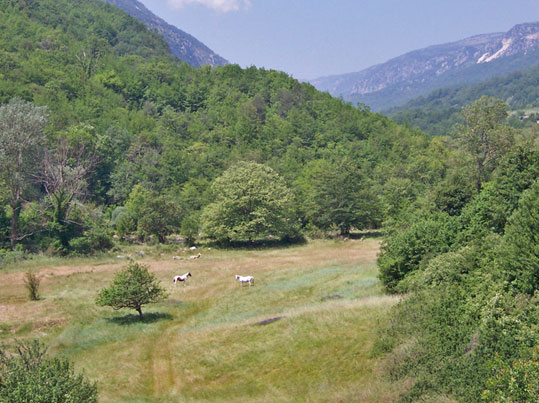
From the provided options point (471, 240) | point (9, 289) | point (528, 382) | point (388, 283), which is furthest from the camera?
point (9, 289)

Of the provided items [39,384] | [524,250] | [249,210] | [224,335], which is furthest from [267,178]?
[39,384]

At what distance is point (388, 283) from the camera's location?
30125mm

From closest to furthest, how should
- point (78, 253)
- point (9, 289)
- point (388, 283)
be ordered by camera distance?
point (388, 283)
point (9, 289)
point (78, 253)

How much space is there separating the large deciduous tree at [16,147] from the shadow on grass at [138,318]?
3413 cm

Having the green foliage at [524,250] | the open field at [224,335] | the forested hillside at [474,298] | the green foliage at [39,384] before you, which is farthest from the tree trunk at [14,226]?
the green foliage at [524,250]

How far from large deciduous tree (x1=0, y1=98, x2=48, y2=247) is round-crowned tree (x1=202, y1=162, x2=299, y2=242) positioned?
24.3 metres

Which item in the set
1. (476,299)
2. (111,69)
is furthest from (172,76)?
(476,299)

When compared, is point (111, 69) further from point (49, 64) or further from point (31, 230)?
point (31, 230)

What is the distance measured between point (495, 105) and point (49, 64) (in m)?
112

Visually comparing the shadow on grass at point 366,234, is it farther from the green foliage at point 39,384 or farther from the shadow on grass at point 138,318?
A: the green foliage at point 39,384

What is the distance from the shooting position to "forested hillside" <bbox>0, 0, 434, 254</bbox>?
204 ft

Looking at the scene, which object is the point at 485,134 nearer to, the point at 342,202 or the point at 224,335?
the point at 342,202

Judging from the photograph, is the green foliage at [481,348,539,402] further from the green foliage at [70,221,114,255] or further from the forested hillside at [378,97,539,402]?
the green foliage at [70,221,114,255]

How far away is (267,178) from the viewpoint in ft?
240
